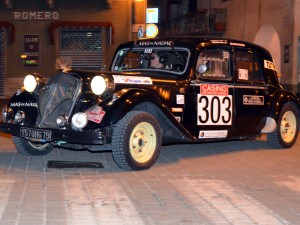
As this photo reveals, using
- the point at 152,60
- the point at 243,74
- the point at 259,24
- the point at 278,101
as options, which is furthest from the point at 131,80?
the point at 259,24

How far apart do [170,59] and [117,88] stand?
5.15ft

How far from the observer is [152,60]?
818cm

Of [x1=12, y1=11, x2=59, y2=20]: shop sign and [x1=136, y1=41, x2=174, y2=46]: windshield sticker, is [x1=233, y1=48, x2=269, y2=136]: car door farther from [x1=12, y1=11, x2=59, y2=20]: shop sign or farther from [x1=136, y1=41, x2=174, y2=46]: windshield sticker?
[x1=12, y1=11, x2=59, y2=20]: shop sign

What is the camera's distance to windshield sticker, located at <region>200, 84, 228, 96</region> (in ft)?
25.2

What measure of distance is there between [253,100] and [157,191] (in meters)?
3.20

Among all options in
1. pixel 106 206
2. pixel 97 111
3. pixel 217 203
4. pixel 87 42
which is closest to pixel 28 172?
pixel 97 111

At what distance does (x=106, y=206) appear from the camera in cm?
516

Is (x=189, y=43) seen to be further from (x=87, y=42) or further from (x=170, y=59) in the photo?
(x=87, y=42)

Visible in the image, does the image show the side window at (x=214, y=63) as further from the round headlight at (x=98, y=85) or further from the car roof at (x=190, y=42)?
the round headlight at (x=98, y=85)

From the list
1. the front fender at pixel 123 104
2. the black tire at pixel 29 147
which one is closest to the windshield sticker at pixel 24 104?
the black tire at pixel 29 147

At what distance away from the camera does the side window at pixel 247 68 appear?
8320 millimetres

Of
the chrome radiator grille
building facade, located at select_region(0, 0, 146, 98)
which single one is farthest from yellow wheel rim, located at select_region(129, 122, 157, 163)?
building facade, located at select_region(0, 0, 146, 98)

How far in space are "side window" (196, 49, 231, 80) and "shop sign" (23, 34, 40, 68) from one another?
39.4ft

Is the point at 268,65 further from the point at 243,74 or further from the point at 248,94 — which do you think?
the point at 248,94
